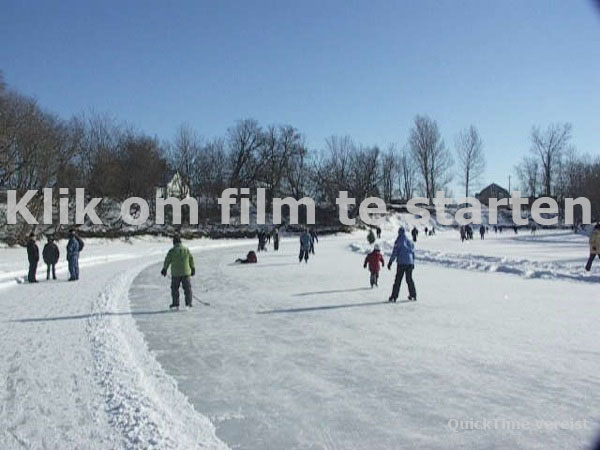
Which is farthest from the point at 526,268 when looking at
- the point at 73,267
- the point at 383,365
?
the point at 73,267

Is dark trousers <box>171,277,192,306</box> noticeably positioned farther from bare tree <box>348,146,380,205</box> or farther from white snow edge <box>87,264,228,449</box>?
bare tree <box>348,146,380,205</box>

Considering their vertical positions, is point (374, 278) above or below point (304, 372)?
above

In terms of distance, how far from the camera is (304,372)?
18.5 ft

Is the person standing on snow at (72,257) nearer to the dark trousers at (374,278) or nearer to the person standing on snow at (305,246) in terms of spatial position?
the person standing on snow at (305,246)

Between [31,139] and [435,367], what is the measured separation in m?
40.6

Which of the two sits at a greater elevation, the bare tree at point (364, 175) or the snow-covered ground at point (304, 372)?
the bare tree at point (364, 175)

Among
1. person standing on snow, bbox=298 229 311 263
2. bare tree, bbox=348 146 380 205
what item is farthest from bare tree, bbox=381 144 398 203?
person standing on snow, bbox=298 229 311 263

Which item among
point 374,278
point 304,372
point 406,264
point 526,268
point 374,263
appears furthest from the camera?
point 526,268

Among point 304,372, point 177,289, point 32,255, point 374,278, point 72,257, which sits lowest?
point 304,372

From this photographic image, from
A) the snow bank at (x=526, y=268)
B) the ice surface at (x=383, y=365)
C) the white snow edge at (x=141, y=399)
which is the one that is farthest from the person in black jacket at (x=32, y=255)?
the snow bank at (x=526, y=268)

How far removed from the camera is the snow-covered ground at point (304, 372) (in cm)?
397

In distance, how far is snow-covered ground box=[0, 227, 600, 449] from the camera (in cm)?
397

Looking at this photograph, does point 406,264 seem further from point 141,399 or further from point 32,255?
point 32,255

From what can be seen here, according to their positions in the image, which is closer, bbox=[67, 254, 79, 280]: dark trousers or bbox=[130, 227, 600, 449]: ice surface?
bbox=[130, 227, 600, 449]: ice surface
